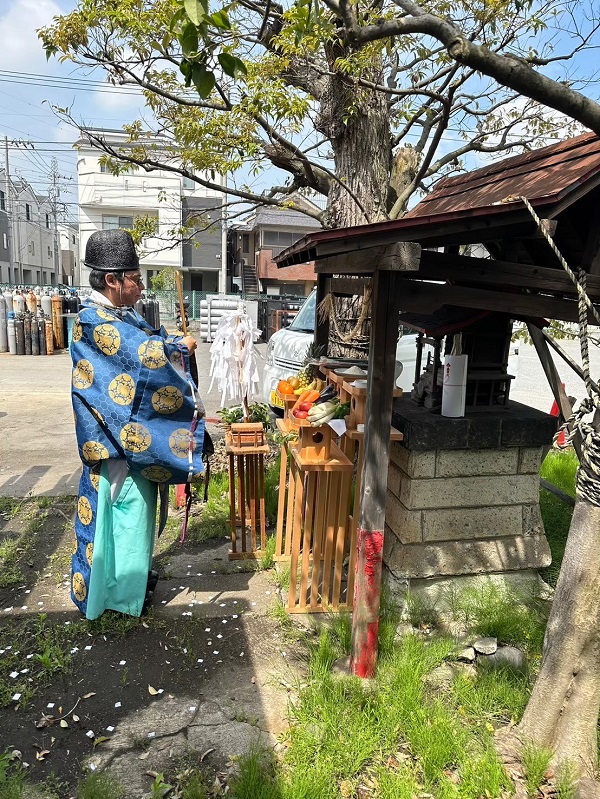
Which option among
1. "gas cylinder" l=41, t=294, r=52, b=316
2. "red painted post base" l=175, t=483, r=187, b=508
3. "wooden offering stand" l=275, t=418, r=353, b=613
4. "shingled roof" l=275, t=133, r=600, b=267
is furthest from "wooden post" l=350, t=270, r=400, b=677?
"gas cylinder" l=41, t=294, r=52, b=316

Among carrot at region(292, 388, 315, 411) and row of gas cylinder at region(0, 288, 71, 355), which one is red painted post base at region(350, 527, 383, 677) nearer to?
carrot at region(292, 388, 315, 411)

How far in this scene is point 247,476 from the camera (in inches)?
174

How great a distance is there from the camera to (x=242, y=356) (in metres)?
4.35

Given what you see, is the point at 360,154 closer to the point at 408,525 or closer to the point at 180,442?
the point at 180,442

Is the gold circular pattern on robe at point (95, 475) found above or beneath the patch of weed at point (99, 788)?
above

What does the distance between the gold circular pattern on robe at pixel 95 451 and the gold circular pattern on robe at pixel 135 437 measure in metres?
0.13

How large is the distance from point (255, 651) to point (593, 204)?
9.90ft

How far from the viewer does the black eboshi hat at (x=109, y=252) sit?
3.31 meters

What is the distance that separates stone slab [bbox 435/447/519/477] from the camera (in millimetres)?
3453

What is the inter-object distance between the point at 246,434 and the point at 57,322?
1465cm

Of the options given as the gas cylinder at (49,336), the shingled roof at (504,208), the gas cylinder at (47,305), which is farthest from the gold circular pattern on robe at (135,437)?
the gas cylinder at (47,305)

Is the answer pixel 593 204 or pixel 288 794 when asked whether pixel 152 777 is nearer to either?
pixel 288 794

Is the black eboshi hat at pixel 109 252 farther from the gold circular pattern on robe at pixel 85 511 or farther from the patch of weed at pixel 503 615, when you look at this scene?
the patch of weed at pixel 503 615

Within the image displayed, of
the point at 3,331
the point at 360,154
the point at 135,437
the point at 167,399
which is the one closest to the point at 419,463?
the point at 167,399
